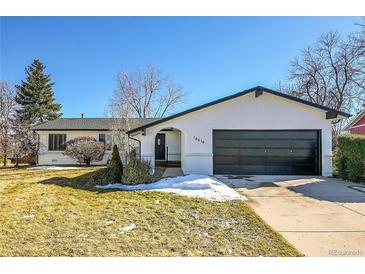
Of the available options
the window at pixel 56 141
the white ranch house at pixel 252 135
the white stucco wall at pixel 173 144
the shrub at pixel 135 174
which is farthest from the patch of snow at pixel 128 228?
the window at pixel 56 141

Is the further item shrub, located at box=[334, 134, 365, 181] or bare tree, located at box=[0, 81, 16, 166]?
bare tree, located at box=[0, 81, 16, 166]

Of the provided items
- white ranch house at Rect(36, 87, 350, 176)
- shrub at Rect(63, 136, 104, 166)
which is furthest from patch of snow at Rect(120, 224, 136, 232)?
A: shrub at Rect(63, 136, 104, 166)

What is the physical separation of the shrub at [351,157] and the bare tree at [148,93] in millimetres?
22661

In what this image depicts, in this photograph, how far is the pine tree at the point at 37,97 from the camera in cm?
3219

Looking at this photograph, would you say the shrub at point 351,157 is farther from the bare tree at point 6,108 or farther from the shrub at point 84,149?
the bare tree at point 6,108

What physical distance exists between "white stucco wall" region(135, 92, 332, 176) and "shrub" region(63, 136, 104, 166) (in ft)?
26.5

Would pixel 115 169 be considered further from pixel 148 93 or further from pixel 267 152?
pixel 148 93

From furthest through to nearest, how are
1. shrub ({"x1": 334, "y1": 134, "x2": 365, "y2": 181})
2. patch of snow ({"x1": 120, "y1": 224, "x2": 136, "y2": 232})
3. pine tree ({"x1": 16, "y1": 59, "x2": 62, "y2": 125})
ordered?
pine tree ({"x1": 16, "y1": 59, "x2": 62, "y2": 125}) → shrub ({"x1": 334, "y1": 134, "x2": 365, "y2": 181}) → patch of snow ({"x1": 120, "y1": 224, "x2": 136, "y2": 232})

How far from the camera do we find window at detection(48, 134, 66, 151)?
2152 cm

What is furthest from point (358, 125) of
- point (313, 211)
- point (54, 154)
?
point (54, 154)

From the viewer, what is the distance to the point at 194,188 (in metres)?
8.99

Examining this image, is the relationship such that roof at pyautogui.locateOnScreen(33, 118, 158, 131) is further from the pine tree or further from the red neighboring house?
the red neighboring house

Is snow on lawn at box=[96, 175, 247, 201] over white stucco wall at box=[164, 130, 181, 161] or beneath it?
beneath

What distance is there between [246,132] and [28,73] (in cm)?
3200
